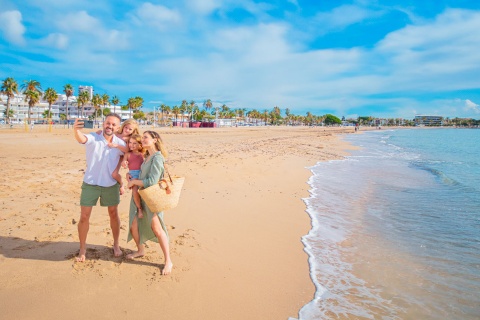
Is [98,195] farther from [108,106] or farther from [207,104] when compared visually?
[207,104]

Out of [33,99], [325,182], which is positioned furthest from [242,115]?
[325,182]

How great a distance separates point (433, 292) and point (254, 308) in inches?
85.8

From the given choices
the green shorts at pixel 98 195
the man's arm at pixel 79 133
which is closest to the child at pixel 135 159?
the green shorts at pixel 98 195

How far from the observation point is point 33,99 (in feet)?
210

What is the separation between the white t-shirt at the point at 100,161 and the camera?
3551 mm

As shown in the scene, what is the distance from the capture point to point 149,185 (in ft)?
10.9

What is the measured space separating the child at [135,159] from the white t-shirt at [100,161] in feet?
0.55

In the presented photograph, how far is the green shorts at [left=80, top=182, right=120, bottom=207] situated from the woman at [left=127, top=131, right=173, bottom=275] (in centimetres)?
33

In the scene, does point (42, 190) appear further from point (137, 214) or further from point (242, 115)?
point (242, 115)

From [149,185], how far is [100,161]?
76 cm

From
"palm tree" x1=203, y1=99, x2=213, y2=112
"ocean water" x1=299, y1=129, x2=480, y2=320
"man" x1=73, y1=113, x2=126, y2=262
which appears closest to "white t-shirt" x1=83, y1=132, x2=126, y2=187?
"man" x1=73, y1=113, x2=126, y2=262

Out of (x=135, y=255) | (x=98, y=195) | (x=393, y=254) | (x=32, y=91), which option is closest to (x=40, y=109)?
(x=32, y=91)

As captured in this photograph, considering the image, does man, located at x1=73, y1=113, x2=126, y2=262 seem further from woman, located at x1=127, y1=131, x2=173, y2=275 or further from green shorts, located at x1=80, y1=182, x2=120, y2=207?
woman, located at x1=127, y1=131, x2=173, y2=275

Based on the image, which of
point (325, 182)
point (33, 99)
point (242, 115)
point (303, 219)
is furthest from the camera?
point (242, 115)
